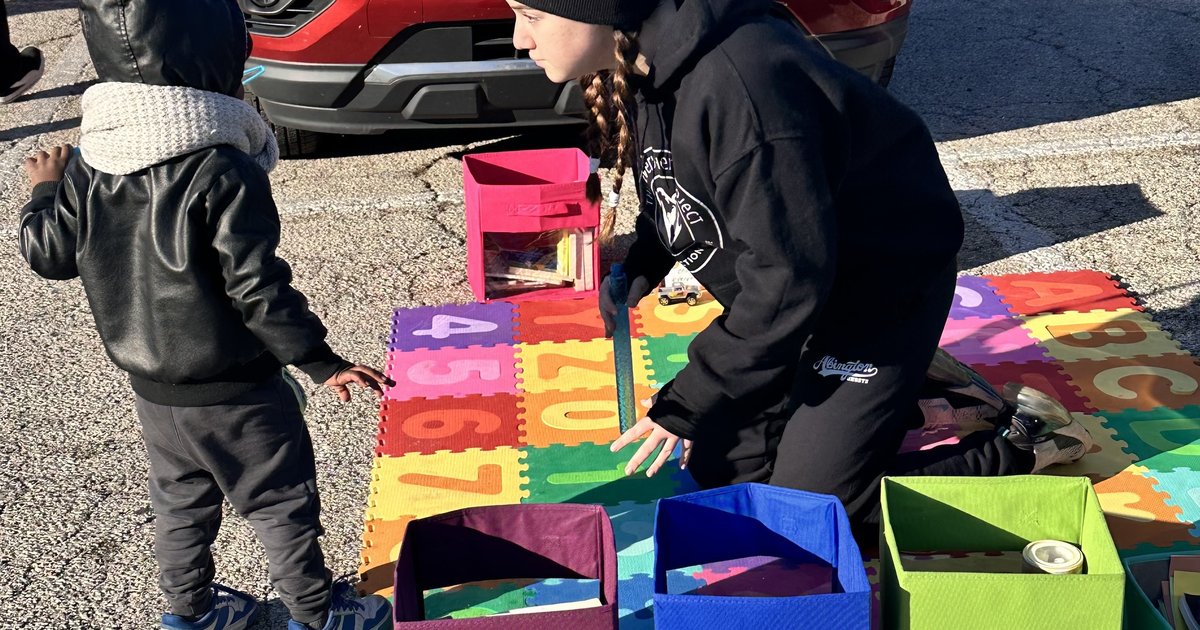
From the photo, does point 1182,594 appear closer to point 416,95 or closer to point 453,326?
point 453,326

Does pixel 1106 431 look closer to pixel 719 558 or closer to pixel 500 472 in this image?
pixel 719 558

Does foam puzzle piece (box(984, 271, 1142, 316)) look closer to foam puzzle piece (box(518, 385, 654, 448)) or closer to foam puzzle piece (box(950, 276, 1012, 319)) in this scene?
foam puzzle piece (box(950, 276, 1012, 319))

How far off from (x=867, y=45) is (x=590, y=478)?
8.93ft

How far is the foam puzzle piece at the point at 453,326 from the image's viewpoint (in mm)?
4156

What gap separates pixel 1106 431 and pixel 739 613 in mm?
1754

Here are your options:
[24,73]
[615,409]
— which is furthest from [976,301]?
[24,73]

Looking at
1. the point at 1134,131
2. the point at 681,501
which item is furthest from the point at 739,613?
the point at 1134,131

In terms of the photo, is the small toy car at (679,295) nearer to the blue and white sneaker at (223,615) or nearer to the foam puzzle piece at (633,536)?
the foam puzzle piece at (633,536)

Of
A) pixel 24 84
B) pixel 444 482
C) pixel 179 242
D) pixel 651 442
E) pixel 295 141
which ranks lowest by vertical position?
pixel 24 84

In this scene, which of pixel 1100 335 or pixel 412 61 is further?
pixel 412 61

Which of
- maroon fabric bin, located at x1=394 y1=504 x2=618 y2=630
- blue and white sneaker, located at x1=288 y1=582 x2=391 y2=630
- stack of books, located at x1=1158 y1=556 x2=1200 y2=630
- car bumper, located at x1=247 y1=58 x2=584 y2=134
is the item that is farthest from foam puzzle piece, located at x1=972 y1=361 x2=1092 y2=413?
car bumper, located at x1=247 y1=58 x2=584 y2=134

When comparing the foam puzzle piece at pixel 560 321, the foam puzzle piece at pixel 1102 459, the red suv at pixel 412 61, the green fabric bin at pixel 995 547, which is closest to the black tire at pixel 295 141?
the red suv at pixel 412 61

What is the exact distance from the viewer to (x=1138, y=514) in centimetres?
313

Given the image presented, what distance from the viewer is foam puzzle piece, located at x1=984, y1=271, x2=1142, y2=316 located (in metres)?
4.20
